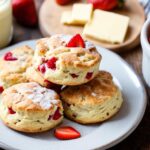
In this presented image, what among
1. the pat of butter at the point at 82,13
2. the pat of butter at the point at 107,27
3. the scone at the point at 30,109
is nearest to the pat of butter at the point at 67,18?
the pat of butter at the point at 82,13

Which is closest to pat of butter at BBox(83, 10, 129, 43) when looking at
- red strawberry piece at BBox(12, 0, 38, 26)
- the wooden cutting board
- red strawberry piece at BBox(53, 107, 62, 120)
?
the wooden cutting board

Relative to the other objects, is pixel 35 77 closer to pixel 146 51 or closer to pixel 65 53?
pixel 65 53

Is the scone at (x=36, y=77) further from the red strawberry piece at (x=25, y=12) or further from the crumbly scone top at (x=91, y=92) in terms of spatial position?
the red strawberry piece at (x=25, y=12)

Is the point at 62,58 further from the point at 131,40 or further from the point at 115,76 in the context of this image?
the point at 131,40

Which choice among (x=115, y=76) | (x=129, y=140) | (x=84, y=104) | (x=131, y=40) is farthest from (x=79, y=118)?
(x=131, y=40)

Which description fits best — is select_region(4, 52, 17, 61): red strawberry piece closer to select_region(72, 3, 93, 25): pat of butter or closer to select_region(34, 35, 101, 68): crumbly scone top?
select_region(34, 35, 101, 68): crumbly scone top
